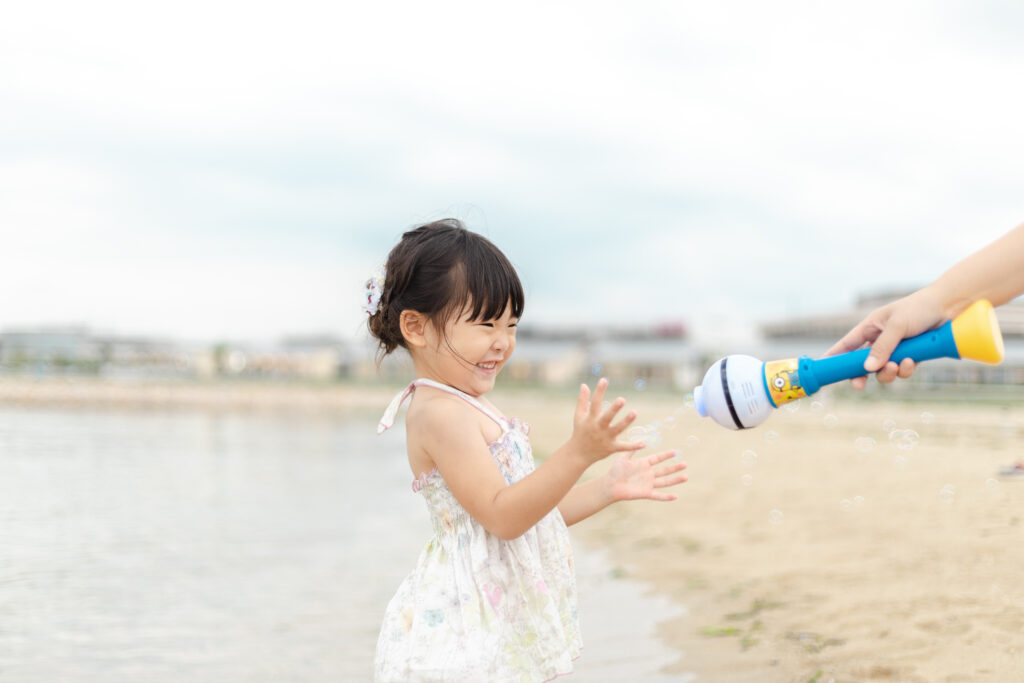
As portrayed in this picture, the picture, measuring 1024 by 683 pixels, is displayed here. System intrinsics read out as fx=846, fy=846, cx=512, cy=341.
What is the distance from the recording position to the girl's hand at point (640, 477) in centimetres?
205

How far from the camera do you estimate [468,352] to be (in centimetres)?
210

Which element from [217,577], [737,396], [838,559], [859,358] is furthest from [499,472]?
[217,577]

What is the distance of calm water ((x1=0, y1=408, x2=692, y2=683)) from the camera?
15.0ft

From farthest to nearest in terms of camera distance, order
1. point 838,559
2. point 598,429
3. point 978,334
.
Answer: point 838,559, point 978,334, point 598,429

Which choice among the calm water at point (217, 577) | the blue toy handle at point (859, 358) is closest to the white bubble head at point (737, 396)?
the blue toy handle at point (859, 358)

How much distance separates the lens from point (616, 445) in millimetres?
1790

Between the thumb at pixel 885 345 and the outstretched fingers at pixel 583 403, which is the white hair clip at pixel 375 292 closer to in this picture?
the outstretched fingers at pixel 583 403

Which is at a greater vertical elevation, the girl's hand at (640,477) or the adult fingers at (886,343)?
the adult fingers at (886,343)

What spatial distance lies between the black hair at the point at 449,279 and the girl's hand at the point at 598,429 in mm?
435

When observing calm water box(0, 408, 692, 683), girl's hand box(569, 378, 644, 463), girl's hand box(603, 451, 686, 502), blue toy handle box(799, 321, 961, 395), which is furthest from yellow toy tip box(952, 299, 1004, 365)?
calm water box(0, 408, 692, 683)

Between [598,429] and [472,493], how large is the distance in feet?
1.22

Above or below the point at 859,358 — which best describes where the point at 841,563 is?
below

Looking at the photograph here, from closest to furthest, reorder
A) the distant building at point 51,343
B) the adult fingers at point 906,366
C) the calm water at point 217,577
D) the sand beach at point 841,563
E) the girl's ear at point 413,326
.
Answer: the adult fingers at point 906,366 → the girl's ear at point 413,326 → the sand beach at point 841,563 → the calm water at point 217,577 → the distant building at point 51,343

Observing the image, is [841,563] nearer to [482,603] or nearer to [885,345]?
[885,345]
